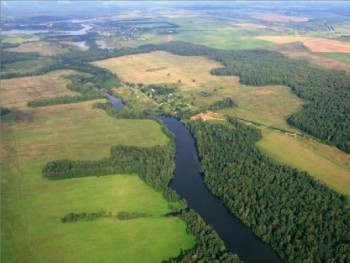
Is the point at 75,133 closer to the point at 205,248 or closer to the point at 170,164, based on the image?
the point at 170,164

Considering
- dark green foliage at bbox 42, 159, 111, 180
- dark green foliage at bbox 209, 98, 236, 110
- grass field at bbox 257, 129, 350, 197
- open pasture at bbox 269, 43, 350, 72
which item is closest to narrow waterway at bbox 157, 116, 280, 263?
dark green foliage at bbox 42, 159, 111, 180

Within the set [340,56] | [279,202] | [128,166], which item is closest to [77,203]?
[128,166]

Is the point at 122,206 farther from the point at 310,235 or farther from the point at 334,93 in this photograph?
the point at 334,93

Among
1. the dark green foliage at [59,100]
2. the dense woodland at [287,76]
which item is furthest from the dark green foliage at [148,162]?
the dark green foliage at [59,100]

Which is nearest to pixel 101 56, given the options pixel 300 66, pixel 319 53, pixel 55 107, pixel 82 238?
pixel 55 107

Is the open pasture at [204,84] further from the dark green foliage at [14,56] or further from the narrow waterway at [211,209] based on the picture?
the dark green foliage at [14,56]

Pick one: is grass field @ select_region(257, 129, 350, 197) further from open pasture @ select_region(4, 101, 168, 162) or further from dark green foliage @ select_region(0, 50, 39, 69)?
dark green foliage @ select_region(0, 50, 39, 69)
